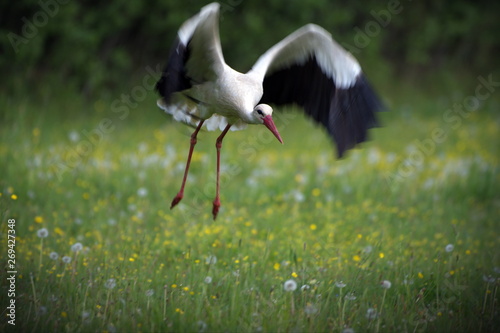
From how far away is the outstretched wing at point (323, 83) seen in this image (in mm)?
4754

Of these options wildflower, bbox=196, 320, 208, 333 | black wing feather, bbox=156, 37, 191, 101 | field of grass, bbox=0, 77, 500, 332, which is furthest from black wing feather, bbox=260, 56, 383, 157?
wildflower, bbox=196, 320, 208, 333

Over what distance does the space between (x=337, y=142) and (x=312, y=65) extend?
83cm

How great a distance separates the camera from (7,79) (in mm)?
8859

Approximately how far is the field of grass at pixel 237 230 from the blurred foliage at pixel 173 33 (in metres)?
0.69

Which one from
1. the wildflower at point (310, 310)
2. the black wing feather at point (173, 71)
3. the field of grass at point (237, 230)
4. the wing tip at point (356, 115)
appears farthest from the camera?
the wing tip at point (356, 115)

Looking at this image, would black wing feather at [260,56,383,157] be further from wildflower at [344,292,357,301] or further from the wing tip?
wildflower at [344,292,357,301]

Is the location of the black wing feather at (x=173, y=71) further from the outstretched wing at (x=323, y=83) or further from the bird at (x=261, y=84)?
the outstretched wing at (x=323, y=83)

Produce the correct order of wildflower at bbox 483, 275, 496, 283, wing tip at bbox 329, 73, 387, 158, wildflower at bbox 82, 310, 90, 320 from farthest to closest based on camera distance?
wing tip at bbox 329, 73, 387, 158 → wildflower at bbox 483, 275, 496, 283 → wildflower at bbox 82, 310, 90, 320

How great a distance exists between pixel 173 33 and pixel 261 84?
550 cm

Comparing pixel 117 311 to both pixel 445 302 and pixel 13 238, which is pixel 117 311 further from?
pixel 445 302

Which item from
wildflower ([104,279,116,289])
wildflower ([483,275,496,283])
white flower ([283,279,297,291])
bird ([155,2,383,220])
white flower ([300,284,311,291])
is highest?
bird ([155,2,383,220])

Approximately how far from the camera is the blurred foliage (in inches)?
349

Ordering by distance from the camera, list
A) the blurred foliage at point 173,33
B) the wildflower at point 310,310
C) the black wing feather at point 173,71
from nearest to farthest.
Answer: the wildflower at point 310,310
the black wing feather at point 173,71
the blurred foliage at point 173,33

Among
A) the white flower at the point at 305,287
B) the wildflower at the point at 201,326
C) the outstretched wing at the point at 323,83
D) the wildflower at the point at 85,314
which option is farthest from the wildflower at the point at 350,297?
the wildflower at the point at 85,314
